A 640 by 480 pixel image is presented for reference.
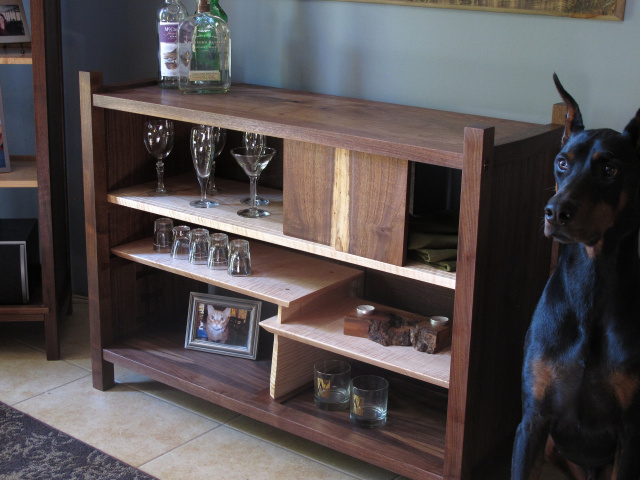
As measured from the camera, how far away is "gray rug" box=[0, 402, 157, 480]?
207cm

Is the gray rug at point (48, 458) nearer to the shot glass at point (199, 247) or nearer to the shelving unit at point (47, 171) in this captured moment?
the shelving unit at point (47, 171)

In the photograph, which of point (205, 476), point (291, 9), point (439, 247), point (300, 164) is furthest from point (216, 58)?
point (205, 476)

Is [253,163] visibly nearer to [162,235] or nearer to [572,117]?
[162,235]

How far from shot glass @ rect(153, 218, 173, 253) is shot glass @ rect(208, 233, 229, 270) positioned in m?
0.20

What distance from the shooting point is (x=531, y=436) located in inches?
65.5

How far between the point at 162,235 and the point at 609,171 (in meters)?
1.37

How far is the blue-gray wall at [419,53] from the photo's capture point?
1.93 metres

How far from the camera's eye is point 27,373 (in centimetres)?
263

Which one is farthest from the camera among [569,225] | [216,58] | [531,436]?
[216,58]

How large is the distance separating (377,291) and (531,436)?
835 mm

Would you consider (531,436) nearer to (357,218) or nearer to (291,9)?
(357,218)

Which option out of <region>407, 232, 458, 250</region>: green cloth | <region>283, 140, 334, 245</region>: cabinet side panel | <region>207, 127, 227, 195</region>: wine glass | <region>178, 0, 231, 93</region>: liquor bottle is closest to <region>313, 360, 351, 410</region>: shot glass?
<region>283, 140, 334, 245</region>: cabinet side panel

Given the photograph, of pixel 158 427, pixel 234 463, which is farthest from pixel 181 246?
pixel 234 463

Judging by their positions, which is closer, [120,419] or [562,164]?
[562,164]
